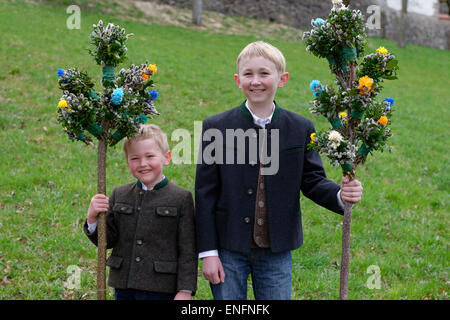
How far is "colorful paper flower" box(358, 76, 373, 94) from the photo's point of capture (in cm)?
251

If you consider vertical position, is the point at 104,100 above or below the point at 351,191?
above

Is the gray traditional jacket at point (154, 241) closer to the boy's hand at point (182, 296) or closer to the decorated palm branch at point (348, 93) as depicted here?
the boy's hand at point (182, 296)

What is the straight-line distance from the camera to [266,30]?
72.1 feet

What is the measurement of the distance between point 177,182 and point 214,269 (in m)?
3.70

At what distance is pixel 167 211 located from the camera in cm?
307

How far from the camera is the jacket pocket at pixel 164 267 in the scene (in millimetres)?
3021

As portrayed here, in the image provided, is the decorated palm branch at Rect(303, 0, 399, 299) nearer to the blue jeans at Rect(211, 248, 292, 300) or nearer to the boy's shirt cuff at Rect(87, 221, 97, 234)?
the blue jeans at Rect(211, 248, 292, 300)

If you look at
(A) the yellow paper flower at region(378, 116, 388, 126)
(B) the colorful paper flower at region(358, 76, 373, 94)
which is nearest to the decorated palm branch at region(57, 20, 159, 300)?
(B) the colorful paper flower at region(358, 76, 373, 94)

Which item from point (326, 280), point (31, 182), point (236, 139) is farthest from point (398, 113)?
point (236, 139)

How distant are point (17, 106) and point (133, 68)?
261 inches

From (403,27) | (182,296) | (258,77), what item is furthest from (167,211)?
(403,27)

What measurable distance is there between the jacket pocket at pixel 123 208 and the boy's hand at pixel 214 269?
58 centimetres

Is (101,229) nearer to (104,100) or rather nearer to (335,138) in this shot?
(104,100)

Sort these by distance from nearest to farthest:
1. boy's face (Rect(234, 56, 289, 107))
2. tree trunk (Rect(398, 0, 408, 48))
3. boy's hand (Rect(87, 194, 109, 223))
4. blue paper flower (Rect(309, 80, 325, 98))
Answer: blue paper flower (Rect(309, 80, 325, 98)), boy's hand (Rect(87, 194, 109, 223)), boy's face (Rect(234, 56, 289, 107)), tree trunk (Rect(398, 0, 408, 48))
